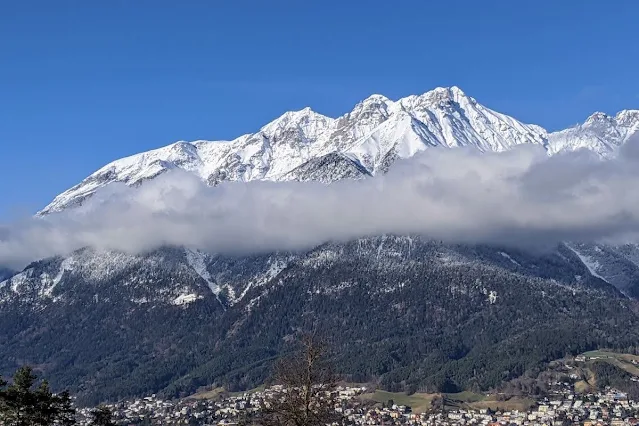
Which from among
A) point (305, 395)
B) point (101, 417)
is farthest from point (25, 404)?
point (305, 395)

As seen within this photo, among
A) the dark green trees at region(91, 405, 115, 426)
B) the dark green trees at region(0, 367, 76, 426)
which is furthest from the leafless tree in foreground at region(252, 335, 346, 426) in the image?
the dark green trees at region(91, 405, 115, 426)

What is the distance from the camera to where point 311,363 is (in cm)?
4900

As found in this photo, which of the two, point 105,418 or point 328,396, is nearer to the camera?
point 328,396

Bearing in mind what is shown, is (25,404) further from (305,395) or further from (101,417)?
(305,395)

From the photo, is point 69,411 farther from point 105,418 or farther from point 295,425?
point 295,425

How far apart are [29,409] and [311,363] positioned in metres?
25.2

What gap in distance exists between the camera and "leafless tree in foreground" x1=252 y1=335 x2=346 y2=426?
A: 47.6m

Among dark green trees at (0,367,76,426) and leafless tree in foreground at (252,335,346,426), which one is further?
dark green trees at (0,367,76,426)

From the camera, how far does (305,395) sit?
48.5 m

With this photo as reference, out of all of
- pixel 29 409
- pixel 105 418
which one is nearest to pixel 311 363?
pixel 29 409

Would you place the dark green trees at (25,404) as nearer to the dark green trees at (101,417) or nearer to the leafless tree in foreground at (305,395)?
the dark green trees at (101,417)

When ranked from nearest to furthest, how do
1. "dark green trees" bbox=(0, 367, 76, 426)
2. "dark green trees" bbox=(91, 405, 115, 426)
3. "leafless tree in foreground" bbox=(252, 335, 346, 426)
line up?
"leafless tree in foreground" bbox=(252, 335, 346, 426) < "dark green trees" bbox=(0, 367, 76, 426) < "dark green trees" bbox=(91, 405, 115, 426)

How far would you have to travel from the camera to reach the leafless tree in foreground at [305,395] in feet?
156

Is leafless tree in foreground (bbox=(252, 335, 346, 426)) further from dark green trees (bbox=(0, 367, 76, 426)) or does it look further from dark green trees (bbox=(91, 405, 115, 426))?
dark green trees (bbox=(91, 405, 115, 426))
